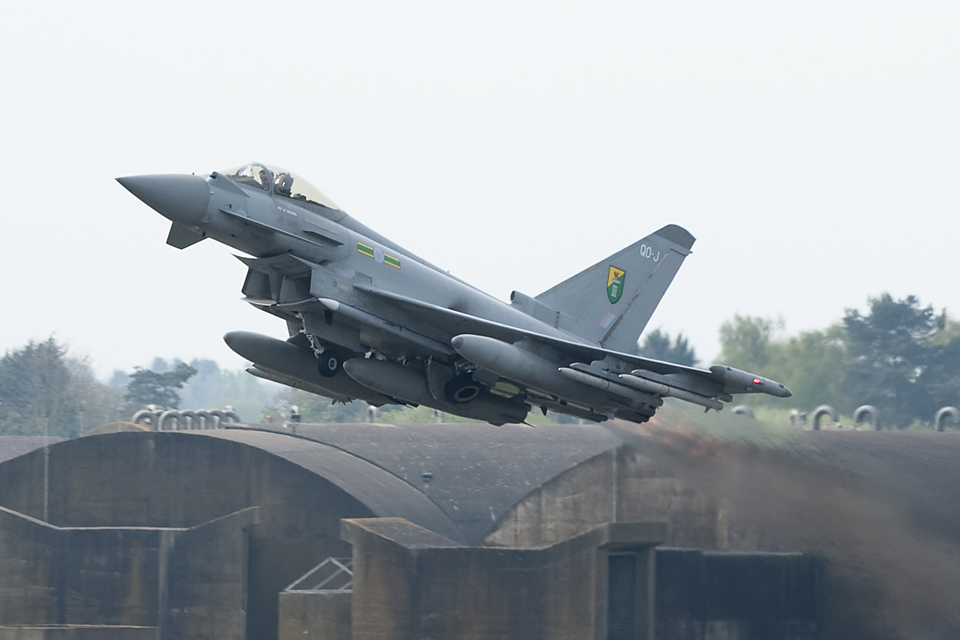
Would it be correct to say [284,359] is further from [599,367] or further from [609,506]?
[609,506]

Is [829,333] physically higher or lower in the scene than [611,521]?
higher

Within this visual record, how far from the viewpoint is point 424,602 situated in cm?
3166

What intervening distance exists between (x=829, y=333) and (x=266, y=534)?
103ft

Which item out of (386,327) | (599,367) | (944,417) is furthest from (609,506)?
(386,327)

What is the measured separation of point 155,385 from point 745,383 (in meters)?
74.9

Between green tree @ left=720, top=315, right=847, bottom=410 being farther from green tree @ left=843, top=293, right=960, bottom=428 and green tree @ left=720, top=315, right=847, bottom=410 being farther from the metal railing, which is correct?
A: the metal railing

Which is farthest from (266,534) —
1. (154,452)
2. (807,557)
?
(807,557)

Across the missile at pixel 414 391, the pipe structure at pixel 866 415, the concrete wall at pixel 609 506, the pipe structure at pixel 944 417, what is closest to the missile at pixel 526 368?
the missile at pixel 414 391

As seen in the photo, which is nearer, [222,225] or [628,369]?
[222,225]

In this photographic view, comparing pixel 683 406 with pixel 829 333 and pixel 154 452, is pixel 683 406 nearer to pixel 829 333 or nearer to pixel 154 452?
pixel 154 452

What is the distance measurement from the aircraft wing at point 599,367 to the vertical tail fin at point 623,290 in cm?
294

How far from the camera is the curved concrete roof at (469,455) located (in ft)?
131

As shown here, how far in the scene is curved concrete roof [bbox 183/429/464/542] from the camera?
37219 millimetres

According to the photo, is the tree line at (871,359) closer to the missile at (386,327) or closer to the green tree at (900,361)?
the green tree at (900,361)
